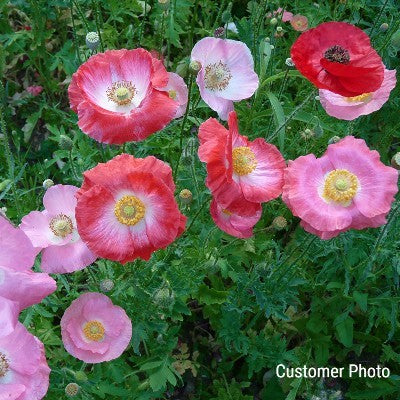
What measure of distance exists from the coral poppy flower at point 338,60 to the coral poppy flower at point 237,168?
0.90 ft

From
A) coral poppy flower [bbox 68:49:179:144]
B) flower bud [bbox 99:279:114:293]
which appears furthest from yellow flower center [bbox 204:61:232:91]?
flower bud [bbox 99:279:114:293]

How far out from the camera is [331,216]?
5.49 ft

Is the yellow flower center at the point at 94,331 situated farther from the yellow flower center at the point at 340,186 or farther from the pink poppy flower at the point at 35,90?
the pink poppy flower at the point at 35,90

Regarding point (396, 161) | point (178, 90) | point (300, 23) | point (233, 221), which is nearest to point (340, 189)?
point (396, 161)

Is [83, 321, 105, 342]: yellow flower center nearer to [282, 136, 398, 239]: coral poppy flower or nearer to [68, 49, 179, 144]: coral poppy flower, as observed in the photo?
[68, 49, 179, 144]: coral poppy flower

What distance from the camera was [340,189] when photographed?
5.80 feet

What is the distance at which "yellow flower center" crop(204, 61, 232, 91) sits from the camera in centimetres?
204

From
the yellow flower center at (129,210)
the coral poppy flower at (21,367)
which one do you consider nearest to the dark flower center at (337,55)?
the yellow flower center at (129,210)

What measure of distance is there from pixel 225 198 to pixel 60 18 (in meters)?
2.28

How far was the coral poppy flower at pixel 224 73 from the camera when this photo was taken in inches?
79.9

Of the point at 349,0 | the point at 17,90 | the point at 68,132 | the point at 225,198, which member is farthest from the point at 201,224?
the point at 17,90

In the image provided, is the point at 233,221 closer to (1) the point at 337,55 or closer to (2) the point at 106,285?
(2) the point at 106,285

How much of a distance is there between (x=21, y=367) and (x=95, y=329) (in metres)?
0.52

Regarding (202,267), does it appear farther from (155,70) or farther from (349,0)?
(349,0)
